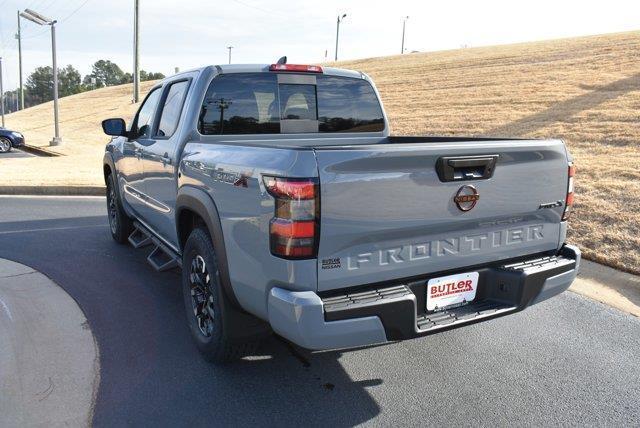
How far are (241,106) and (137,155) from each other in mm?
1527

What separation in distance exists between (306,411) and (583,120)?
14.1m

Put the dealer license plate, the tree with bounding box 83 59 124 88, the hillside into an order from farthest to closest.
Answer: the tree with bounding box 83 59 124 88 < the hillside < the dealer license plate

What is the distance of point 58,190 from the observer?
10.5 metres

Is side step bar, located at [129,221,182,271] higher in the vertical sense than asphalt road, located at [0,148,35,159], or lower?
higher

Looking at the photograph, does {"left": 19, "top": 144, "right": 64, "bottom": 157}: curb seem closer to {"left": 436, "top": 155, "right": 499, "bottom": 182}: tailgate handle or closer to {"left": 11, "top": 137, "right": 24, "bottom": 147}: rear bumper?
{"left": 11, "top": 137, "right": 24, "bottom": 147}: rear bumper

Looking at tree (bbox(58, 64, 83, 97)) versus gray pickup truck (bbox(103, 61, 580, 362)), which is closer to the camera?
gray pickup truck (bbox(103, 61, 580, 362))

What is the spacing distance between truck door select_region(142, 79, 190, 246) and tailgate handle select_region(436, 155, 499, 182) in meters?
2.06

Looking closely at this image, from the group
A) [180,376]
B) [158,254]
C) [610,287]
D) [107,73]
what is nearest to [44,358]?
[180,376]

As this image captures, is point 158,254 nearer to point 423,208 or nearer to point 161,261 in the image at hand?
point 161,261

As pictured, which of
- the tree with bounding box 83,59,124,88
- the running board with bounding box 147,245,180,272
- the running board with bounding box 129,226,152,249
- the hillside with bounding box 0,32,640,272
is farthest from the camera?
the tree with bounding box 83,59,124,88

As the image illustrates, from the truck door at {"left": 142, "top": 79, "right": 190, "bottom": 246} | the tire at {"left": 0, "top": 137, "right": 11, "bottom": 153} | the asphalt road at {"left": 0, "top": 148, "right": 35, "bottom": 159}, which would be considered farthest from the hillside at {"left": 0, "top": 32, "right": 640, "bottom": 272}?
the truck door at {"left": 142, "top": 79, "right": 190, "bottom": 246}

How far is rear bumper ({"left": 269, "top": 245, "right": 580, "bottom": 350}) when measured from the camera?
251 cm

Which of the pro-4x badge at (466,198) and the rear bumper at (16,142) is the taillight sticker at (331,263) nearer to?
the pro-4x badge at (466,198)

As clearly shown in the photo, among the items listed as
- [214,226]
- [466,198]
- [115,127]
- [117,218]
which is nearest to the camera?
[466,198]
